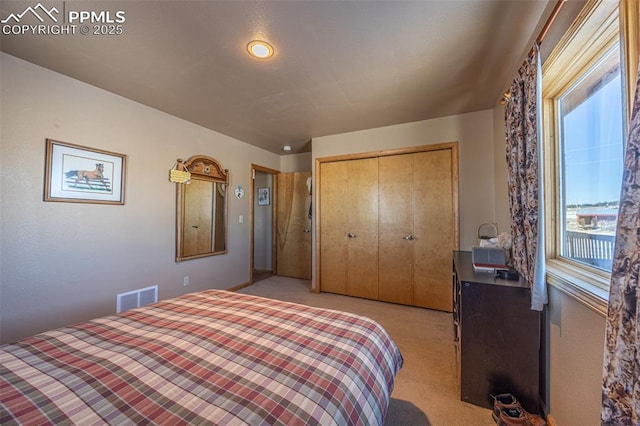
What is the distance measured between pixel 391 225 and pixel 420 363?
5.67ft

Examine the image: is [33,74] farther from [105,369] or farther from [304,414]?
[304,414]

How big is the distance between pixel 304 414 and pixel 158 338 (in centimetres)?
83

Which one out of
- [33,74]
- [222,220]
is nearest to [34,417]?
[33,74]

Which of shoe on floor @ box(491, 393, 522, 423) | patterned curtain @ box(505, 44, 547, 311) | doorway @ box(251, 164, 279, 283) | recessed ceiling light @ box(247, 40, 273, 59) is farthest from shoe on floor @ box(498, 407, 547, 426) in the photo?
doorway @ box(251, 164, 279, 283)

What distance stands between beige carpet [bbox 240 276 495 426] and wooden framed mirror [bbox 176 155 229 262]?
106 centimetres

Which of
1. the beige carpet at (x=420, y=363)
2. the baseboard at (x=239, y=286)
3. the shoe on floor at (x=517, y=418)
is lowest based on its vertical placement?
the beige carpet at (x=420, y=363)

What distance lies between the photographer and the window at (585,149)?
1.06 meters

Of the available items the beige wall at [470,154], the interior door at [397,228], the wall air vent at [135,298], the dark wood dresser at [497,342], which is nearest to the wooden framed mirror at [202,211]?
→ the wall air vent at [135,298]

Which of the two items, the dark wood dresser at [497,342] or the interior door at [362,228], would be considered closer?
the dark wood dresser at [497,342]

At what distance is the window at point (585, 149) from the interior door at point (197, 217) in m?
3.60

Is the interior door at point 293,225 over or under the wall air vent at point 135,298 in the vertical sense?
over

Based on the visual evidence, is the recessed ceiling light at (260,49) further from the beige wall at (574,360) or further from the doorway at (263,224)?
the doorway at (263,224)

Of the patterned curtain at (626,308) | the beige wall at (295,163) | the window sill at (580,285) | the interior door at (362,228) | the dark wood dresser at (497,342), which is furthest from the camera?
the beige wall at (295,163)

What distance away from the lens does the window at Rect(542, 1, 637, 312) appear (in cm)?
106
